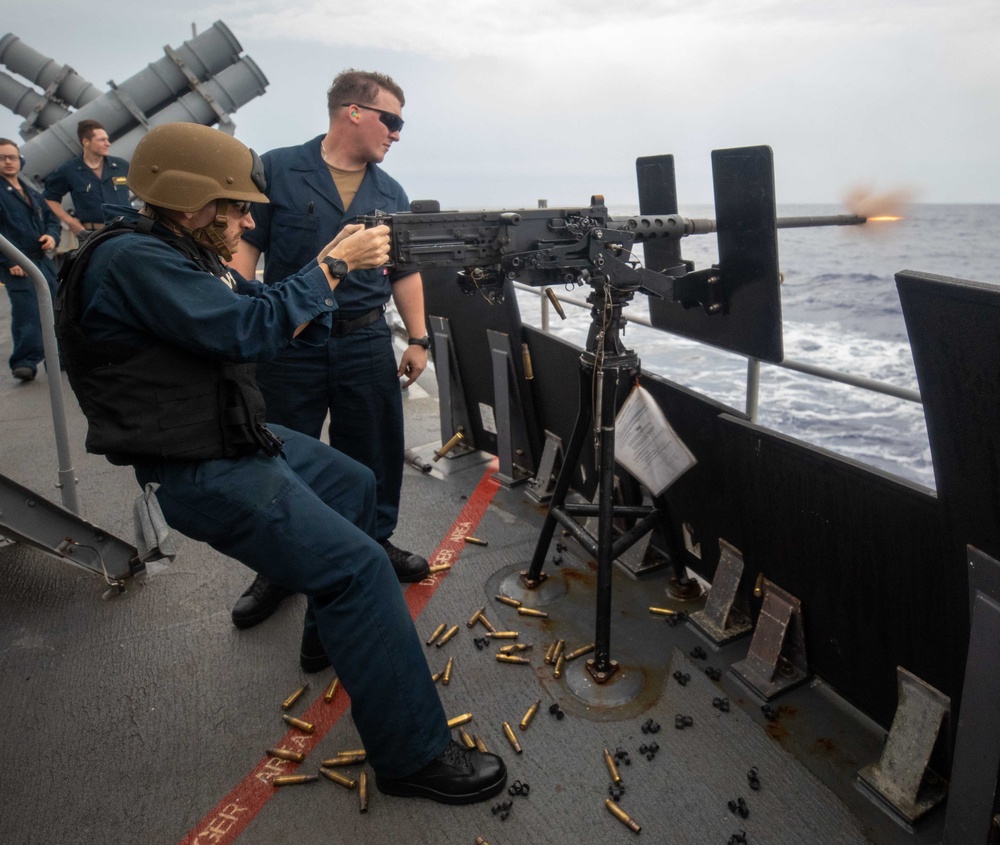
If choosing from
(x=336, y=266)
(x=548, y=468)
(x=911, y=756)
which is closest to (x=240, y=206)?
(x=336, y=266)

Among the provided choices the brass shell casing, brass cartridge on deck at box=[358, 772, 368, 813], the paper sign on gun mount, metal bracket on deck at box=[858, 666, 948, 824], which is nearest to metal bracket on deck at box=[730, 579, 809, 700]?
metal bracket on deck at box=[858, 666, 948, 824]

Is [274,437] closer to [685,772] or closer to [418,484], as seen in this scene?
[685,772]

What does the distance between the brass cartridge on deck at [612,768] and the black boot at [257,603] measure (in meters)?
1.63

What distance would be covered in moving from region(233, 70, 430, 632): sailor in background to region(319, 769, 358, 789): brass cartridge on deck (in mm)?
573

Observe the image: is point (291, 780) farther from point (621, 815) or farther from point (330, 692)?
point (621, 815)

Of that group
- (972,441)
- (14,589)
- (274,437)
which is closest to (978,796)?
(972,441)

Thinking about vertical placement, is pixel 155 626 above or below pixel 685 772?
above

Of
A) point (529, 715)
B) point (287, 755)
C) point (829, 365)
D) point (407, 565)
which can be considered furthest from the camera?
point (829, 365)

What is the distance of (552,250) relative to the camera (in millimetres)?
2582

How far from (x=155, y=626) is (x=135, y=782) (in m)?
0.97

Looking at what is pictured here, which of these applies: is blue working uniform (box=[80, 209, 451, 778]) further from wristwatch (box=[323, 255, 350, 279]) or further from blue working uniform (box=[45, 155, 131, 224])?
blue working uniform (box=[45, 155, 131, 224])

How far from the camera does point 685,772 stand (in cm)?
232

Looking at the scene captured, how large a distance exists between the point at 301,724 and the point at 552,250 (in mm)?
2031

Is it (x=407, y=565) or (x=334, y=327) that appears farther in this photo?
(x=407, y=565)
